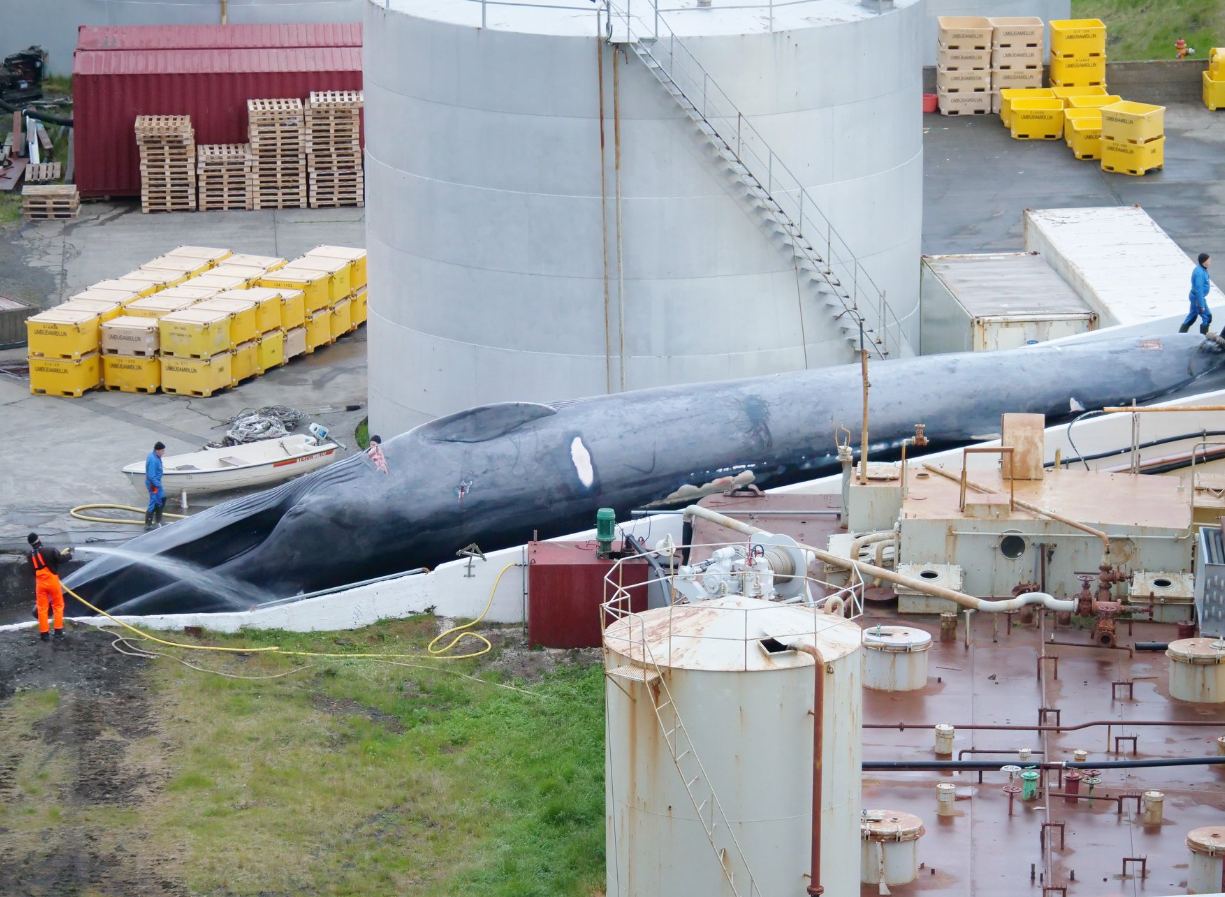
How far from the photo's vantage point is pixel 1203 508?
902 inches

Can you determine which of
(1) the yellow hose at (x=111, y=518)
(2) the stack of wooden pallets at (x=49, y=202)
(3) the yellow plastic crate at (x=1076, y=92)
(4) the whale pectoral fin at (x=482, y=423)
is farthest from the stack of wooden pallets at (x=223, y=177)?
(4) the whale pectoral fin at (x=482, y=423)

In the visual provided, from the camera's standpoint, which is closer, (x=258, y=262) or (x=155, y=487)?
(x=155, y=487)

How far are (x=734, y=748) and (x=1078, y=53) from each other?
3796 cm

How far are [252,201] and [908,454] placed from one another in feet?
75.6

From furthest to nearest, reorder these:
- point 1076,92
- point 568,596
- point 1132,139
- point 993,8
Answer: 1. point 993,8
2. point 1076,92
3. point 1132,139
4. point 568,596

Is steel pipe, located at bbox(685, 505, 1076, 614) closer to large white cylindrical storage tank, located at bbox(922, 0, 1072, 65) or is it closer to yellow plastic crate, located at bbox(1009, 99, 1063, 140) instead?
yellow plastic crate, located at bbox(1009, 99, 1063, 140)

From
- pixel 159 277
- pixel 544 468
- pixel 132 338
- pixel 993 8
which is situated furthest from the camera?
pixel 993 8

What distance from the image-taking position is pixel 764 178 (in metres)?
30.9

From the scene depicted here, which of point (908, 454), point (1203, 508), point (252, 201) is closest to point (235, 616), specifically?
point (908, 454)

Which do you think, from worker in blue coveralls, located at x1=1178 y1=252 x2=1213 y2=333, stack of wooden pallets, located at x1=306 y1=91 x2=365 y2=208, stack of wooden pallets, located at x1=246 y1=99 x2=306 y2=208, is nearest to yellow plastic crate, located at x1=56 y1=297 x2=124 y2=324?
stack of wooden pallets, located at x1=246 y1=99 x2=306 y2=208

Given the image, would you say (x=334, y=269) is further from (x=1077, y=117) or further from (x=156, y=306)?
(x=1077, y=117)

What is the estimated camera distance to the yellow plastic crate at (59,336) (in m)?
36.9

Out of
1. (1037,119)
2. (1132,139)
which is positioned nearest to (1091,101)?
(1037,119)

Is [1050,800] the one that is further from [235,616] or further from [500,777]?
[235,616]
